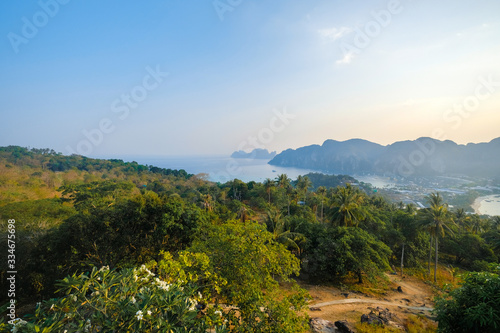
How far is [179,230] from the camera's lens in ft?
52.8

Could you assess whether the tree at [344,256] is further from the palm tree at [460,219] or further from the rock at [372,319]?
the palm tree at [460,219]

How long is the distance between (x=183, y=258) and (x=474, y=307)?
8.91 meters

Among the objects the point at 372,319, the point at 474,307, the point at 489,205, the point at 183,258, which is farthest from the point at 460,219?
the point at 489,205

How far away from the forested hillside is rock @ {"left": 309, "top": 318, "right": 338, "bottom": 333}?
3.21 ft

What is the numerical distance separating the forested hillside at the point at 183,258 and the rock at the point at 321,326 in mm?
980

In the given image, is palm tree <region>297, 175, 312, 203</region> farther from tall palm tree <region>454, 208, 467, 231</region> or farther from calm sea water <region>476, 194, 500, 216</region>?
calm sea water <region>476, 194, 500, 216</region>

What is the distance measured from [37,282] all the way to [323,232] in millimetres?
21596

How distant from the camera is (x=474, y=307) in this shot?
597 cm

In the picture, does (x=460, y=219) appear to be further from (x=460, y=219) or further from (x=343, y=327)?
(x=343, y=327)

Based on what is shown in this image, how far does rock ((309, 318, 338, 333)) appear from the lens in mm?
10133

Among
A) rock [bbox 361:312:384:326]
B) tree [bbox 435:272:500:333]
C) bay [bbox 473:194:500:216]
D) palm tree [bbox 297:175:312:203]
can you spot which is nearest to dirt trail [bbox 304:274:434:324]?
rock [bbox 361:312:384:326]

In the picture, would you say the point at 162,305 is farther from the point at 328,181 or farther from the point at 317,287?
the point at 328,181

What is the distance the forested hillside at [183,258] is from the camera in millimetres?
4145

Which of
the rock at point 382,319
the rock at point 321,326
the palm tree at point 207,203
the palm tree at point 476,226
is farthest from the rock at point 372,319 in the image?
the palm tree at point 476,226
